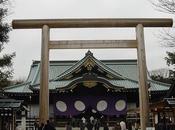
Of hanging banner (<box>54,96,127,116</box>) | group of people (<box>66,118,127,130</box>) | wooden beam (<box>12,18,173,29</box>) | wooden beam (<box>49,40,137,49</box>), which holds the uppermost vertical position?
wooden beam (<box>12,18,173,29</box>)

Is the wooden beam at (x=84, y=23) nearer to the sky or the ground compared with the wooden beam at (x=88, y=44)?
nearer to the sky

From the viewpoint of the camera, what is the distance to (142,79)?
17.2 metres

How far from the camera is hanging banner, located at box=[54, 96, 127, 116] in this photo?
2798cm

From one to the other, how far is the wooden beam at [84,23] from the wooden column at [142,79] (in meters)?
0.55

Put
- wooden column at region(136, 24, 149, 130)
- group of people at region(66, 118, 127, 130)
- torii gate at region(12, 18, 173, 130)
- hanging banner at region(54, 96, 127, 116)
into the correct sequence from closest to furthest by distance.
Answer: wooden column at region(136, 24, 149, 130), torii gate at region(12, 18, 173, 130), group of people at region(66, 118, 127, 130), hanging banner at region(54, 96, 127, 116)

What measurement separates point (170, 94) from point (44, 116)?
8.57 metres

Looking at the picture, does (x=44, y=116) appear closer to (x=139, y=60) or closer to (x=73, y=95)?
(x=139, y=60)

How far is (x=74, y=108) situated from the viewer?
28.2 metres

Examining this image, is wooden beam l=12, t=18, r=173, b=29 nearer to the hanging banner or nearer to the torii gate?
the torii gate

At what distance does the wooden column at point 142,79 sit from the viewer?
55.7 feet

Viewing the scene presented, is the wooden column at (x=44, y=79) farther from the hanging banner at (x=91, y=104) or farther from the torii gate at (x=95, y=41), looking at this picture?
the hanging banner at (x=91, y=104)

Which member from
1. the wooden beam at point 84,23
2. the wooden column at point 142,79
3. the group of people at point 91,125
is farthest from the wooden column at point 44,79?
the group of people at point 91,125

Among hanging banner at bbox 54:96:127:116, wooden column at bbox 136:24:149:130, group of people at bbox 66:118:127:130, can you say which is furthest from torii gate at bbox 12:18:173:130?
hanging banner at bbox 54:96:127:116

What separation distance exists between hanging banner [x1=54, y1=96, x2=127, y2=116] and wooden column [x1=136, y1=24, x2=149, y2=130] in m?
11.0
